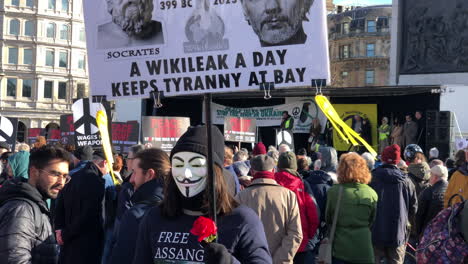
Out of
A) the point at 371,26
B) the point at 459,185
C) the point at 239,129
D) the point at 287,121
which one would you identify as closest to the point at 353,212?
the point at 459,185

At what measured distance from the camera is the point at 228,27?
11.6 feet

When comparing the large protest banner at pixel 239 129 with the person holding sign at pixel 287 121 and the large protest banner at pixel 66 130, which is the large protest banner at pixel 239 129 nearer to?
the large protest banner at pixel 66 130

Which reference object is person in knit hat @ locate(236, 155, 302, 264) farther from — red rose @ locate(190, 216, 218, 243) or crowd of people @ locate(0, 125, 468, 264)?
red rose @ locate(190, 216, 218, 243)

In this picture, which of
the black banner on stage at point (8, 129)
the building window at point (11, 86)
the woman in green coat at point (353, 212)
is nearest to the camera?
the woman in green coat at point (353, 212)

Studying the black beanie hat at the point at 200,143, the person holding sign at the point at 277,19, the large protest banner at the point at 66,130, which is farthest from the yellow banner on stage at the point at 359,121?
the black beanie hat at the point at 200,143

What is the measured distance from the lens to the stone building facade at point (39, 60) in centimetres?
6306

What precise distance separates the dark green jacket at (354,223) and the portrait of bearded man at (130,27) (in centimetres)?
329

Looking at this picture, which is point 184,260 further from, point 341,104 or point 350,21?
point 350,21

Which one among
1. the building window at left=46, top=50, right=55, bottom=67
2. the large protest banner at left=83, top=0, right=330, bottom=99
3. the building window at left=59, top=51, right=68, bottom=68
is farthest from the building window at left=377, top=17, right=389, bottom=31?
the large protest banner at left=83, top=0, right=330, bottom=99

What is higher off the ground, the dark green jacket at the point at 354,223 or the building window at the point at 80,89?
the building window at the point at 80,89

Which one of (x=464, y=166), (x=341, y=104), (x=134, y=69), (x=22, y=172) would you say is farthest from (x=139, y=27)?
(x=341, y=104)

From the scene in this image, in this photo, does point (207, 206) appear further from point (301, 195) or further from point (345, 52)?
point (345, 52)

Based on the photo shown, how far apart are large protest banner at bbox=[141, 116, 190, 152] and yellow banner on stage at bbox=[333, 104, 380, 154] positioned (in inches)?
423

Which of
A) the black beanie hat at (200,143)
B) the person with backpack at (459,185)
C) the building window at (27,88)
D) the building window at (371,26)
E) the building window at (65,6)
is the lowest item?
the person with backpack at (459,185)
